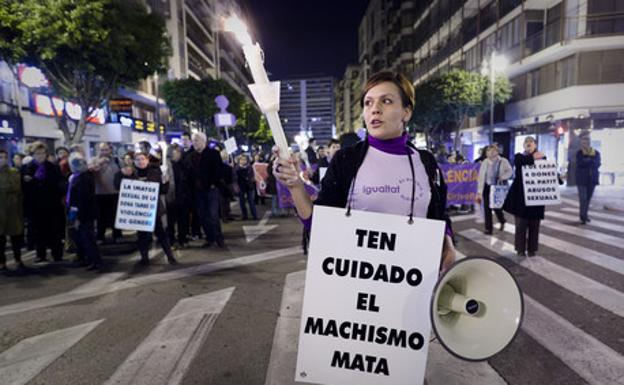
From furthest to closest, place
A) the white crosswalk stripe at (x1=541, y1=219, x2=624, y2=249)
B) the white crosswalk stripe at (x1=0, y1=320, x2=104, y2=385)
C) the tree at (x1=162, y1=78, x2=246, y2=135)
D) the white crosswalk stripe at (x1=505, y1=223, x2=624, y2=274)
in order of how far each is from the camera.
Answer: the tree at (x1=162, y1=78, x2=246, y2=135) < the white crosswalk stripe at (x1=541, y1=219, x2=624, y2=249) < the white crosswalk stripe at (x1=505, y1=223, x2=624, y2=274) < the white crosswalk stripe at (x1=0, y1=320, x2=104, y2=385)

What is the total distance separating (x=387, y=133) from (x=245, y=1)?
10721 cm

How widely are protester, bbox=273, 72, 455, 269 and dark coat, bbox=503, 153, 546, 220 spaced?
523cm

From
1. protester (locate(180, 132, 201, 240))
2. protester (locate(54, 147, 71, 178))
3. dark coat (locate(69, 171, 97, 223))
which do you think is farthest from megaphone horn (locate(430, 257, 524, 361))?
protester (locate(54, 147, 71, 178))

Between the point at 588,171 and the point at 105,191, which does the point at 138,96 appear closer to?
the point at 105,191

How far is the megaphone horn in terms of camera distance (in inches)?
67.1

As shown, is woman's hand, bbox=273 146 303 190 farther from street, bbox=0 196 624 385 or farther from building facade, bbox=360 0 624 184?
building facade, bbox=360 0 624 184

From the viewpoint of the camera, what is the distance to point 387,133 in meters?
1.94

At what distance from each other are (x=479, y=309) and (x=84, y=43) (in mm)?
16369

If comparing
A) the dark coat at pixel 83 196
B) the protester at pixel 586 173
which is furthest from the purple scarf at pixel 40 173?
the protester at pixel 586 173

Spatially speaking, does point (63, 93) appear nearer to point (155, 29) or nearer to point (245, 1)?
point (155, 29)

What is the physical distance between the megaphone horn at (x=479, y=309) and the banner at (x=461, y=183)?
A: 990 cm

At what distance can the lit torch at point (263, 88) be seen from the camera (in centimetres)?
153

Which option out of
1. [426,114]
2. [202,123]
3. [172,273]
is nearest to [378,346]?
[172,273]

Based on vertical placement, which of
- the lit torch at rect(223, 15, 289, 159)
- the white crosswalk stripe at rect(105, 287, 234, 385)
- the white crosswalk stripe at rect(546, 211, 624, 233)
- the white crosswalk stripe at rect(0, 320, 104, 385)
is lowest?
the white crosswalk stripe at rect(0, 320, 104, 385)
